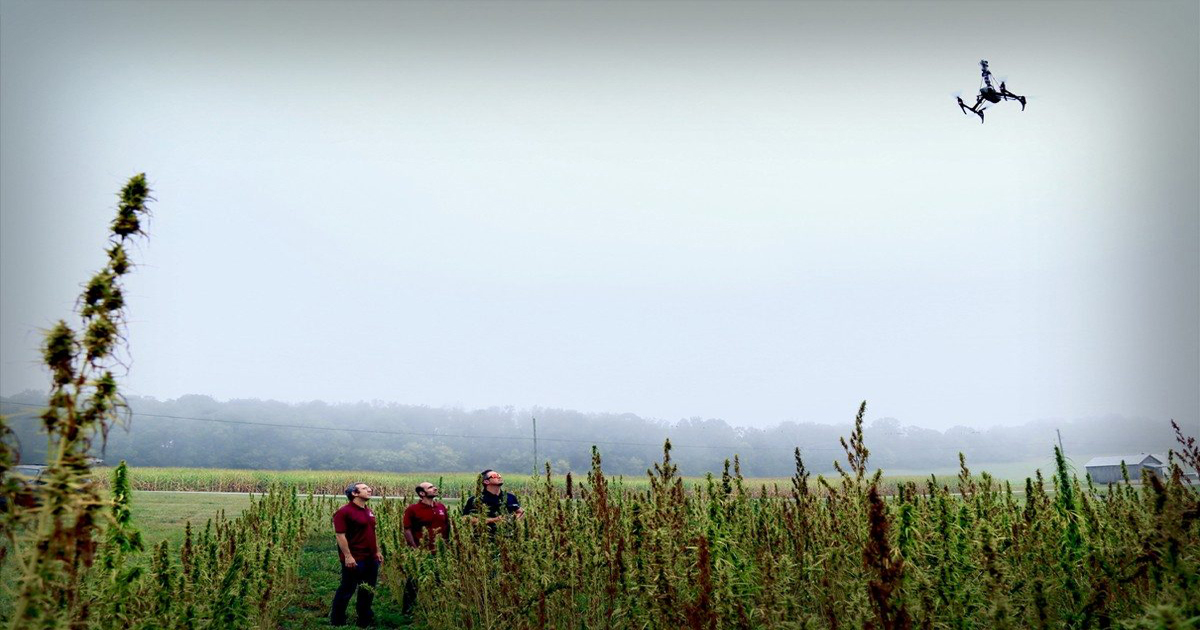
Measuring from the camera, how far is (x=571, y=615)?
561 cm

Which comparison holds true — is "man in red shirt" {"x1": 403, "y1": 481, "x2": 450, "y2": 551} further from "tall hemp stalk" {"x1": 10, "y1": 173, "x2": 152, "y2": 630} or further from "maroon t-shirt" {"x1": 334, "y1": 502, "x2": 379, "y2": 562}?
"tall hemp stalk" {"x1": 10, "y1": 173, "x2": 152, "y2": 630}

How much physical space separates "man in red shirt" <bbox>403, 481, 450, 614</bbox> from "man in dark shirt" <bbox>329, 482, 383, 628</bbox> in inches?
17.2

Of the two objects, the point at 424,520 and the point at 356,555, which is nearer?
the point at 356,555

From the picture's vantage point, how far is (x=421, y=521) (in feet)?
28.1

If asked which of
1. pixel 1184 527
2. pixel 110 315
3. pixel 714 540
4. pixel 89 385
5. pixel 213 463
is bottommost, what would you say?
pixel 213 463

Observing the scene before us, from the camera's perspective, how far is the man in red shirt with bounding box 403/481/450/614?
26.8ft

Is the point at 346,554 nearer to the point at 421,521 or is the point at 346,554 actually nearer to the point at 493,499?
the point at 421,521

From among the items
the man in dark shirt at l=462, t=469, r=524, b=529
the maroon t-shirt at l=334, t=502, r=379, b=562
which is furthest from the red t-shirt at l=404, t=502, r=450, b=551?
the maroon t-shirt at l=334, t=502, r=379, b=562

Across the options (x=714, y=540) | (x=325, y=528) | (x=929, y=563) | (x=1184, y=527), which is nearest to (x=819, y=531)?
(x=929, y=563)

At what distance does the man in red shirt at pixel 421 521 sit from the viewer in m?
8.16

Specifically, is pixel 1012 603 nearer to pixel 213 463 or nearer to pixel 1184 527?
pixel 1184 527

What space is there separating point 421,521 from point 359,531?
86cm

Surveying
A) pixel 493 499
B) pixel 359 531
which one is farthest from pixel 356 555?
pixel 493 499

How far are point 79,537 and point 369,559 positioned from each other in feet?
18.8
